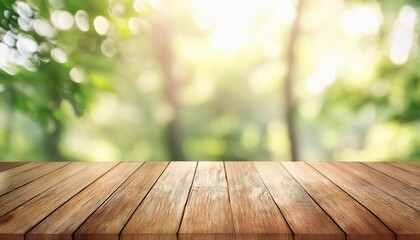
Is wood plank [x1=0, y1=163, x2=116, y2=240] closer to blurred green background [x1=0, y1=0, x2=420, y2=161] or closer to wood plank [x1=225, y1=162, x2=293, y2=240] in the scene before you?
wood plank [x1=225, y1=162, x2=293, y2=240]

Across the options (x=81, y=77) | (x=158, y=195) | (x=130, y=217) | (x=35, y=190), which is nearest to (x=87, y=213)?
(x=130, y=217)

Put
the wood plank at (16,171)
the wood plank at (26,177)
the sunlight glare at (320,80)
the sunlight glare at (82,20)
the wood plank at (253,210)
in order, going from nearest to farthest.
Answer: the wood plank at (253,210) → the wood plank at (26,177) → the wood plank at (16,171) → the sunlight glare at (82,20) → the sunlight glare at (320,80)

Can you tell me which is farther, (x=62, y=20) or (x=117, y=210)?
(x=62, y=20)

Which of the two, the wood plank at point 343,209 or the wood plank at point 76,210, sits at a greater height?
the wood plank at point 76,210

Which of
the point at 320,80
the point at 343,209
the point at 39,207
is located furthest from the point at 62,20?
the point at 343,209

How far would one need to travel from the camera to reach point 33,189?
62.3 inches

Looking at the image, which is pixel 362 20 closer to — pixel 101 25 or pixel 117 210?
pixel 101 25

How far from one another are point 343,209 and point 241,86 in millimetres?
2240

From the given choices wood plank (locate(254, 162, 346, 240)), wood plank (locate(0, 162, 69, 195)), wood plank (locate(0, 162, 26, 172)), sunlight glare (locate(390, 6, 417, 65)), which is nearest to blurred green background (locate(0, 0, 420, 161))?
sunlight glare (locate(390, 6, 417, 65))

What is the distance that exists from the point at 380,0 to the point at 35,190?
280 centimetres

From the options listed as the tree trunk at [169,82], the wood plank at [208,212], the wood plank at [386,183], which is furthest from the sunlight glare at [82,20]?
the wood plank at [386,183]

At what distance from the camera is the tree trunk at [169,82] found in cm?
345

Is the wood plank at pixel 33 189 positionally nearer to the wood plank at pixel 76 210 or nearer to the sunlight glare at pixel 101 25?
the wood plank at pixel 76 210

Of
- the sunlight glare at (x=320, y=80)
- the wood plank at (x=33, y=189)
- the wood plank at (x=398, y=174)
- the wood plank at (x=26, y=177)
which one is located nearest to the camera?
the wood plank at (x=33, y=189)
